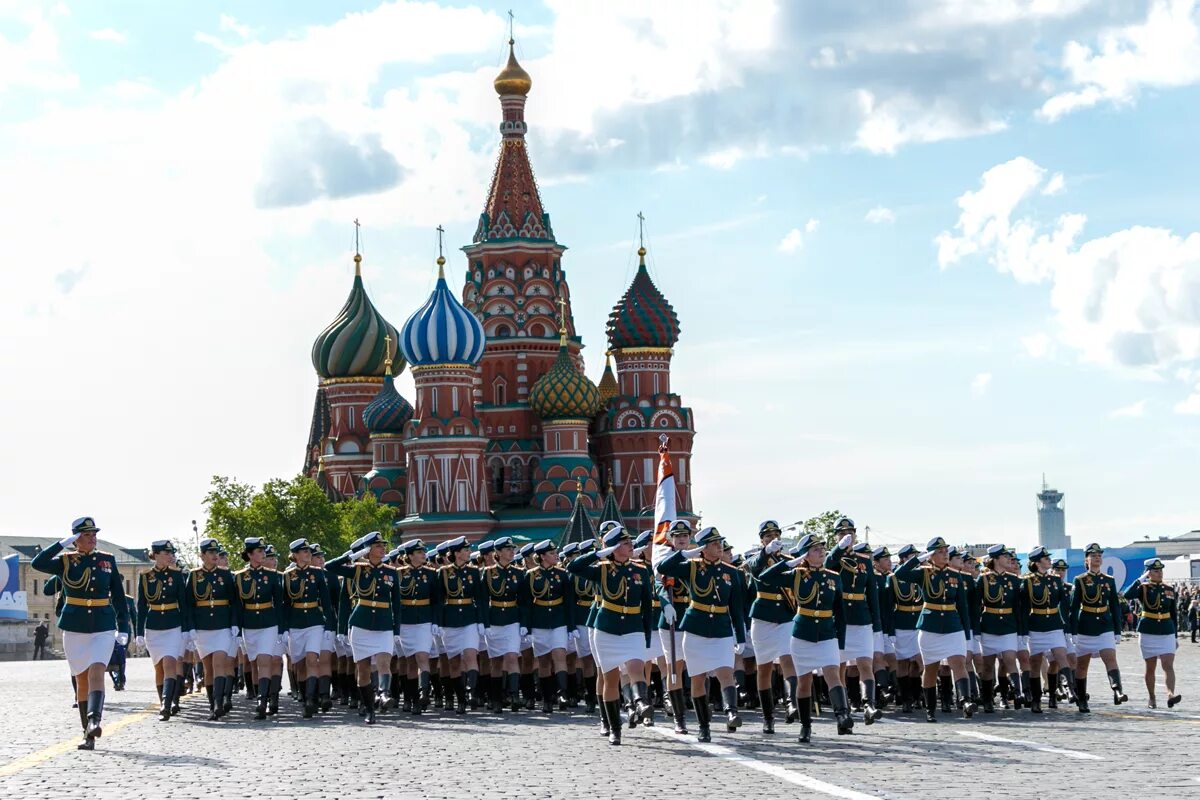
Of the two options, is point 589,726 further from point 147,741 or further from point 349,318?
point 349,318

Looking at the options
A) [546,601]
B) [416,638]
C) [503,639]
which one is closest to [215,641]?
[416,638]

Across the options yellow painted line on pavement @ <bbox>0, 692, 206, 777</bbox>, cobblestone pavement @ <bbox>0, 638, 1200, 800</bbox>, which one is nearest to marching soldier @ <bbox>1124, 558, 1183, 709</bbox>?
cobblestone pavement @ <bbox>0, 638, 1200, 800</bbox>

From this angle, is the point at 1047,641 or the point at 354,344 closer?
the point at 1047,641

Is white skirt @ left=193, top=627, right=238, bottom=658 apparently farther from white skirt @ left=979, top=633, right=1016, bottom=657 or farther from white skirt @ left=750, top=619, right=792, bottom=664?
white skirt @ left=979, top=633, right=1016, bottom=657

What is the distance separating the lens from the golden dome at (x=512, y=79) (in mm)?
97312

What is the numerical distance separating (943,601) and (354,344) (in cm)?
8245

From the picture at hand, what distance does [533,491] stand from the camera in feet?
301

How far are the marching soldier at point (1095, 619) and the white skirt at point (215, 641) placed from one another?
928cm

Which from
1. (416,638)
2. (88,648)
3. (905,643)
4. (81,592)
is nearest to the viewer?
(88,648)

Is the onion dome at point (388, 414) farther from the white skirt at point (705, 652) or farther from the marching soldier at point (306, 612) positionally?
the white skirt at point (705, 652)

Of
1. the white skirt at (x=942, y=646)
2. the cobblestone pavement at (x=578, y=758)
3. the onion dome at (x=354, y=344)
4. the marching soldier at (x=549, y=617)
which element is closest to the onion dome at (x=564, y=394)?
the onion dome at (x=354, y=344)

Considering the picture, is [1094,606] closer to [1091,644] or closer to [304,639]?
[1091,644]

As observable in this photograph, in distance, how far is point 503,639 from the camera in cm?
2336

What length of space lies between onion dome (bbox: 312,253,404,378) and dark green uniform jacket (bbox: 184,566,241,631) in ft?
260
